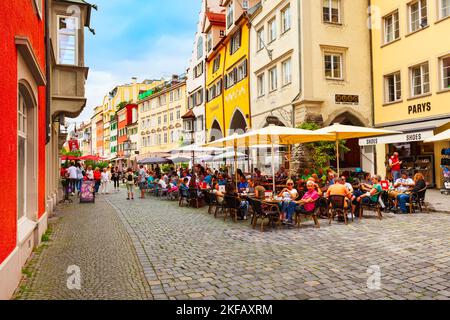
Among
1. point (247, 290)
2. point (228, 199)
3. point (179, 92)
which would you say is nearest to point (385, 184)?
point (228, 199)

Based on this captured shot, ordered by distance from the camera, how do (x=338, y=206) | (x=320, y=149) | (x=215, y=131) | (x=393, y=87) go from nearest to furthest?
(x=338, y=206) < (x=320, y=149) < (x=393, y=87) < (x=215, y=131)

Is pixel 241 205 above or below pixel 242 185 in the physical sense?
below

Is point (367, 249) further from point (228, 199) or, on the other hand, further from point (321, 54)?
point (321, 54)

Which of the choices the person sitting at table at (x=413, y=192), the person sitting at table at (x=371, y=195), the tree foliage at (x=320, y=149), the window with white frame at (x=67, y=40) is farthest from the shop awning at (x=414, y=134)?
the window with white frame at (x=67, y=40)

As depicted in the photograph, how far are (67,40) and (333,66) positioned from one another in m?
13.9

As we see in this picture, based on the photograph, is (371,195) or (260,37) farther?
(260,37)

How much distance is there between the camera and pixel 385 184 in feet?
42.6

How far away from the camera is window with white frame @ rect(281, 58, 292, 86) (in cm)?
2267

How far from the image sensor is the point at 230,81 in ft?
105

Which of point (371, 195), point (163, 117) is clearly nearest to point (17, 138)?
point (371, 195)

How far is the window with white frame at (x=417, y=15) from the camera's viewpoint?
62.6 feet

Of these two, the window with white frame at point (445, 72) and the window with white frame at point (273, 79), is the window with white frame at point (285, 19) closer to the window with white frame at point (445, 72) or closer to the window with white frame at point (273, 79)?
the window with white frame at point (273, 79)

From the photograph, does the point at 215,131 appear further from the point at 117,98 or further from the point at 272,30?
the point at 117,98

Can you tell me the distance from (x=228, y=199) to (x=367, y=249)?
16.2 feet
